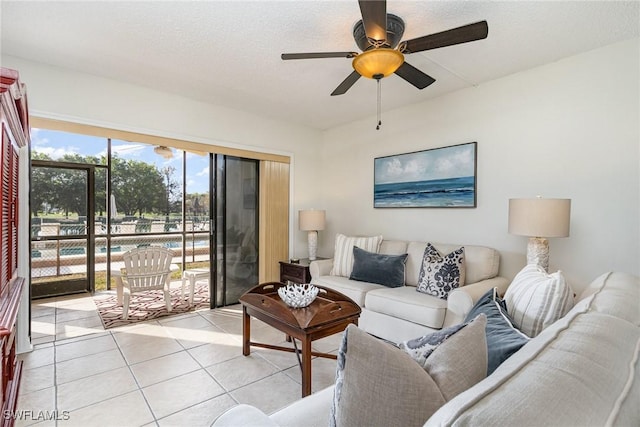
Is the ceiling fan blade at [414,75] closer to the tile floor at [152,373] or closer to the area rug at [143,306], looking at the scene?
the tile floor at [152,373]

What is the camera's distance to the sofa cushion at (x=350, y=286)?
321 cm

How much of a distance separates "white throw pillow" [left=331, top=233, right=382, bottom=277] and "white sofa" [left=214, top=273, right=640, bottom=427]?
2736 mm

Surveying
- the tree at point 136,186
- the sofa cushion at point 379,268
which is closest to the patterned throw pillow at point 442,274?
the sofa cushion at point 379,268

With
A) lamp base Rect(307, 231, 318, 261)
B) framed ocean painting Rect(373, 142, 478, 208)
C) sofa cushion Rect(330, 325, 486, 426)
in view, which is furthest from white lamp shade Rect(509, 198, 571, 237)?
lamp base Rect(307, 231, 318, 261)

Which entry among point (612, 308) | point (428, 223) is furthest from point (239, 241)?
point (612, 308)

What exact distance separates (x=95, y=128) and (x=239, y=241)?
206cm

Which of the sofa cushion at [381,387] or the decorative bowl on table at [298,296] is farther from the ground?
the sofa cushion at [381,387]

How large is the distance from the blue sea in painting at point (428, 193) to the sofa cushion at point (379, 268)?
2.38ft

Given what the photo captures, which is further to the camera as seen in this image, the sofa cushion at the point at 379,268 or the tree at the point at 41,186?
the tree at the point at 41,186

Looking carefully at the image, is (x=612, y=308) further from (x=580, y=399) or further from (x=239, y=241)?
(x=239, y=241)

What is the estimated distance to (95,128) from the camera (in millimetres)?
3107

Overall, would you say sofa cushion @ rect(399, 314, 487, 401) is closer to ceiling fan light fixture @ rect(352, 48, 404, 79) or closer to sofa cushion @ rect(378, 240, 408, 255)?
ceiling fan light fixture @ rect(352, 48, 404, 79)

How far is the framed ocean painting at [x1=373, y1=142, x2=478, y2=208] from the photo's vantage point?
10.9ft

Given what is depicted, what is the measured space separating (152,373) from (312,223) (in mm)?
2478
